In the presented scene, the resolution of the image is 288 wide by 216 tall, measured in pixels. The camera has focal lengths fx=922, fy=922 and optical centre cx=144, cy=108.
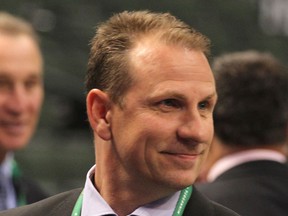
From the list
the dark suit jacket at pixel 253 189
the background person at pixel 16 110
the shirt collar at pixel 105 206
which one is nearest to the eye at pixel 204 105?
the shirt collar at pixel 105 206

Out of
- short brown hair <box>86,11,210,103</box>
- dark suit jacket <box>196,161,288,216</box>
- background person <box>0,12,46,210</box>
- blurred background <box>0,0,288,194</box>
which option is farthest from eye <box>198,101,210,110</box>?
blurred background <box>0,0,288,194</box>

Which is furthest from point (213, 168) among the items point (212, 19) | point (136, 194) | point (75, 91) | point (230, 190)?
point (212, 19)

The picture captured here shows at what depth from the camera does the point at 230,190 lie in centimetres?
370

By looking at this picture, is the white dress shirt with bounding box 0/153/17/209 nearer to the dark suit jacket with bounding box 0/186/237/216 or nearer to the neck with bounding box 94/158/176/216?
the dark suit jacket with bounding box 0/186/237/216

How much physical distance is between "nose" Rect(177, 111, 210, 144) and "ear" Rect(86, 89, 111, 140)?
0.25 metres

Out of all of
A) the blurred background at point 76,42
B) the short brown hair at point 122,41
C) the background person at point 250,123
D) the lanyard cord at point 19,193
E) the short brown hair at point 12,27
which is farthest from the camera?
the blurred background at point 76,42

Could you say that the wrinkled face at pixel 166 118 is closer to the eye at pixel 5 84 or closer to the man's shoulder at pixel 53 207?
the man's shoulder at pixel 53 207

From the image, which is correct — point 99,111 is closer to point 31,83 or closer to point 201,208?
point 201,208

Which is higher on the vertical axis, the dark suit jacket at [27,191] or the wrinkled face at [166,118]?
the wrinkled face at [166,118]

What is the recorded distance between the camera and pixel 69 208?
2840 mm

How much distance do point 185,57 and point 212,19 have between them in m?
8.27

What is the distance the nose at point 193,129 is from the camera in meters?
2.60

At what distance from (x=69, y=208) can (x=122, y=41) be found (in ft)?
1.77

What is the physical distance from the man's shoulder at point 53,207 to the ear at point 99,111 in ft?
0.83
